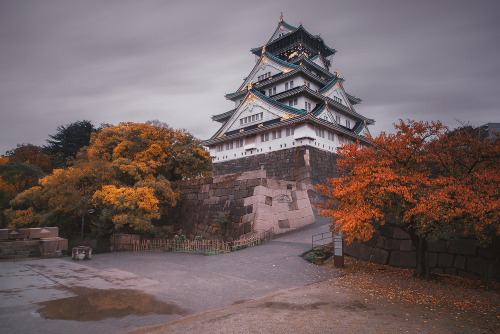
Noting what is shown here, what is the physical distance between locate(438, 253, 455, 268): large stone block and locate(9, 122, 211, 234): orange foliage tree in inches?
618

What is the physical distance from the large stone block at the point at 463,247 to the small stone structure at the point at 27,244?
60.7ft

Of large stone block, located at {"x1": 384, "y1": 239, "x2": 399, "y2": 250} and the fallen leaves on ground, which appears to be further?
large stone block, located at {"x1": 384, "y1": 239, "x2": 399, "y2": 250}

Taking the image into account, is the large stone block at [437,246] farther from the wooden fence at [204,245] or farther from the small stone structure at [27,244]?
the small stone structure at [27,244]

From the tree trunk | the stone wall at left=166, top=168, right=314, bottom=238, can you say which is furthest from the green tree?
the tree trunk

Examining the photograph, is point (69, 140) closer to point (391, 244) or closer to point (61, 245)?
point (61, 245)

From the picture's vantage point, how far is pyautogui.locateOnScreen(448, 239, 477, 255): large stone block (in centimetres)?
978

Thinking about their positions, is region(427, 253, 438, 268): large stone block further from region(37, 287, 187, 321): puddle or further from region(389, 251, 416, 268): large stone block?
region(37, 287, 187, 321): puddle

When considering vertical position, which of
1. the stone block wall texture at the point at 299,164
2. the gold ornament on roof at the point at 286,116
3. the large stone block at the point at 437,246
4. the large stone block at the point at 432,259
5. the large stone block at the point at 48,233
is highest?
the gold ornament on roof at the point at 286,116

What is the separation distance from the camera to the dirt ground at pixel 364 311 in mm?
5895

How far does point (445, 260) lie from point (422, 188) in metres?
3.22

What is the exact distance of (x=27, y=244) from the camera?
15375 mm

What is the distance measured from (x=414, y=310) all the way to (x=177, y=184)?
20937mm

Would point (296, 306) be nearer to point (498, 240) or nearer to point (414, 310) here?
point (414, 310)

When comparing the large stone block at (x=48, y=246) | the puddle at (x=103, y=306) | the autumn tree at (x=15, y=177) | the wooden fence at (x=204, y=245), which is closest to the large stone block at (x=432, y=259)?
the wooden fence at (x=204, y=245)
